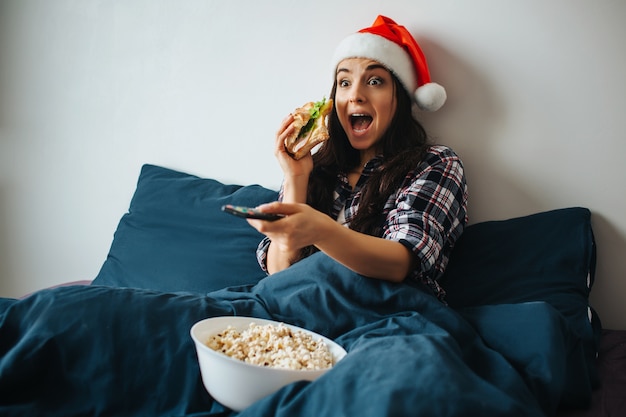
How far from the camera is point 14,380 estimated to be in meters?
0.85

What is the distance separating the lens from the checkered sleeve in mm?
1108

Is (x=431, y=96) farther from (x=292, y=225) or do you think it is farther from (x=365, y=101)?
(x=292, y=225)

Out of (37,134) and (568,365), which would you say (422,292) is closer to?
(568,365)

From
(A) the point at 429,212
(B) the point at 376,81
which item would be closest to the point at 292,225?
(A) the point at 429,212

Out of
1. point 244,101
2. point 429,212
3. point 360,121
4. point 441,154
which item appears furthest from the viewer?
point 244,101

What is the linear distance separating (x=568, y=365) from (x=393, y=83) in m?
0.75

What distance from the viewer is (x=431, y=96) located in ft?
4.35

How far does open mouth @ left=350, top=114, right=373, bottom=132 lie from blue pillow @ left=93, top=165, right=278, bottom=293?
0.30 m

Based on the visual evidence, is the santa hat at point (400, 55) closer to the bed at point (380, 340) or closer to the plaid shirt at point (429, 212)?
the plaid shirt at point (429, 212)

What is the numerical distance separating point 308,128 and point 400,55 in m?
0.29


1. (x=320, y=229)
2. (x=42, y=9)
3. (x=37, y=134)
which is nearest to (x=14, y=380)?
(x=320, y=229)

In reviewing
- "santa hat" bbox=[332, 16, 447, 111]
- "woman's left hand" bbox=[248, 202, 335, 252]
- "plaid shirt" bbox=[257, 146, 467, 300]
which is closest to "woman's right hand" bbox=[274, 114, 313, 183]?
"plaid shirt" bbox=[257, 146, 467, 300]

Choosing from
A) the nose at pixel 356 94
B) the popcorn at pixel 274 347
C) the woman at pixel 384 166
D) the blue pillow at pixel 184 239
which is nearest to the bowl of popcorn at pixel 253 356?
the popcorn at pixel 274 347

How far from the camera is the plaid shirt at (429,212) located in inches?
43.7
